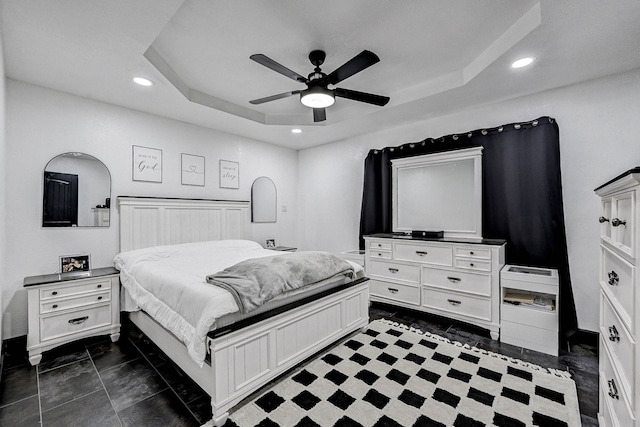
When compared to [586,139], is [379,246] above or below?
below

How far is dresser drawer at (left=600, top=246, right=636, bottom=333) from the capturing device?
3.37ft

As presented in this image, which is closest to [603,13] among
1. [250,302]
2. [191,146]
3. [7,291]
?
[250,302]

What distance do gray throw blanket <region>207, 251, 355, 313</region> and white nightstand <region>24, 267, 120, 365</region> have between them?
1538 mm

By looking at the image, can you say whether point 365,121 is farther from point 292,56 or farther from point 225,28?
point 225,28

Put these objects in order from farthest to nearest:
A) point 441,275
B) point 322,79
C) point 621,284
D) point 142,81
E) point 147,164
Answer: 1. point 147,164
2. point 441,275
3. point 142,81
4. point 322,79
5. point 621,284

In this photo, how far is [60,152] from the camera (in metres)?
2.94

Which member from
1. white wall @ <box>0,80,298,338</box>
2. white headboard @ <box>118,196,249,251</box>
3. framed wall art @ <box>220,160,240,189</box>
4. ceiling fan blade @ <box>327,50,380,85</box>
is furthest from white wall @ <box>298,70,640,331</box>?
white wall @ <box>0,80,298,338</box>

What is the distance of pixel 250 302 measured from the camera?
75.4 inches

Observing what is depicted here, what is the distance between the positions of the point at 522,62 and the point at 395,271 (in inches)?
97.9

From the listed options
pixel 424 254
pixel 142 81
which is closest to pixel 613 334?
pixel 424 254

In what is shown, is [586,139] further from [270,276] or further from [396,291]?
[270,276]

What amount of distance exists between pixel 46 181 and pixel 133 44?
5.89 feet

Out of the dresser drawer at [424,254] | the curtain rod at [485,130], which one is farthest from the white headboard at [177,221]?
the curtain rod at [485,130]

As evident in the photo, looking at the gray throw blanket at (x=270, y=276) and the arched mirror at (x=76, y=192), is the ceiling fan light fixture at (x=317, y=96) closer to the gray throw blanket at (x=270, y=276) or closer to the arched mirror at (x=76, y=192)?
the gray throw blanket at (x=270, y=276)
